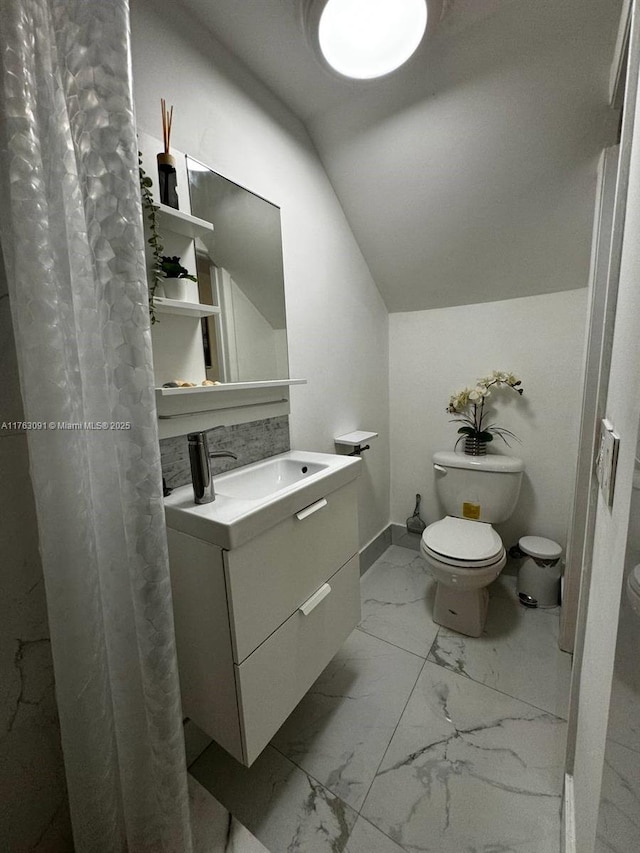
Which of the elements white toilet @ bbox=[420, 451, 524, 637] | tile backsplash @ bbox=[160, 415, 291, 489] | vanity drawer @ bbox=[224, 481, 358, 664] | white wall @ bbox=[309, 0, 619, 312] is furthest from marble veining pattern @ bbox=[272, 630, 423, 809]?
white wall @ bbox=[309, 0, 619, 312]

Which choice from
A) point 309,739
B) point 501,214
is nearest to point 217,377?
point 309,739

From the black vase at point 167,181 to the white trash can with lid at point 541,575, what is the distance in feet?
6.91

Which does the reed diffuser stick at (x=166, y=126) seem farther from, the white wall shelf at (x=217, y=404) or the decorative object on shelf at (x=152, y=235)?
the white wall shelf at (x=217, y=404)

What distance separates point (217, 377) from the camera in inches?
45.5

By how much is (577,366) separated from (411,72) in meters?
1.44

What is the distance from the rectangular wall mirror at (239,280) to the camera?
111cm

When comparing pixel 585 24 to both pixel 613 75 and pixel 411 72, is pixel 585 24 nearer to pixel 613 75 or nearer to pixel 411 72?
pixel 613 75

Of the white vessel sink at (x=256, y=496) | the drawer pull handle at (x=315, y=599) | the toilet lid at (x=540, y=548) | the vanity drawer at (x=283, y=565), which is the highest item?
the white vessel sink at (x=256, y=496)

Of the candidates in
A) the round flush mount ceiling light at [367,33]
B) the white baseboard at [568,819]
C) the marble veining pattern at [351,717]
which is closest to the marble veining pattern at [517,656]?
the marble veining pattern at [351,717]

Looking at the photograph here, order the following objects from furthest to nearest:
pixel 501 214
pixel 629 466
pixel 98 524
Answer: pixel 501 214, pixel 98 524, pixel 629 466

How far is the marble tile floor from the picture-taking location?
91 centimetres

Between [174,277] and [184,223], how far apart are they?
17 centimetres

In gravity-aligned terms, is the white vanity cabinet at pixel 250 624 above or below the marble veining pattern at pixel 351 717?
above

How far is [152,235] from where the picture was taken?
0.95 meters
